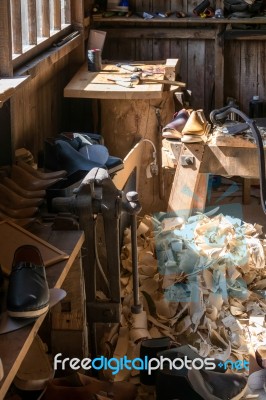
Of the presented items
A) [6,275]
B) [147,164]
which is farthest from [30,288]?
[147,164]

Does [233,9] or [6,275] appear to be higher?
[233,9]

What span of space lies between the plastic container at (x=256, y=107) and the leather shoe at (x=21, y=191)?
402 centimetres

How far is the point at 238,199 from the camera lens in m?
6.76

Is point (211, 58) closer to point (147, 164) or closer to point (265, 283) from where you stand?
point (147, 164)

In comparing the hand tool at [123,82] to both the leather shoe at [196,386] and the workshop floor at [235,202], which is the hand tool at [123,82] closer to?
the workshop floor at [235,202]

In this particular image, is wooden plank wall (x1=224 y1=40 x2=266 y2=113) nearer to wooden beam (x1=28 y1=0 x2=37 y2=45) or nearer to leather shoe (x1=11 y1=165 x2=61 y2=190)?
wooden beam (x1=28 y1=0 x2=37 y2=45)

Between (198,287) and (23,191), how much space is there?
1.29m

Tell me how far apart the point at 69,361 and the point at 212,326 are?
1.06m

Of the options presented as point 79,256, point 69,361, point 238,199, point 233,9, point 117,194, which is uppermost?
point 233,9

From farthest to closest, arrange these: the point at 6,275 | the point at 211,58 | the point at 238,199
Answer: the point at 211,58 → the point at 238,199 → the point at 6,275

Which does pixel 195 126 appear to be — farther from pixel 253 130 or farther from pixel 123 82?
pixel 123 82

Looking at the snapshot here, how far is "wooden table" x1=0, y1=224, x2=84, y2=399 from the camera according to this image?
216 cm

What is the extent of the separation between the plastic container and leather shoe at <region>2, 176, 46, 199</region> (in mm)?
4021

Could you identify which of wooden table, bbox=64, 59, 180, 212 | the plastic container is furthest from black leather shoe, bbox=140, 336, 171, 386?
the plastic container
